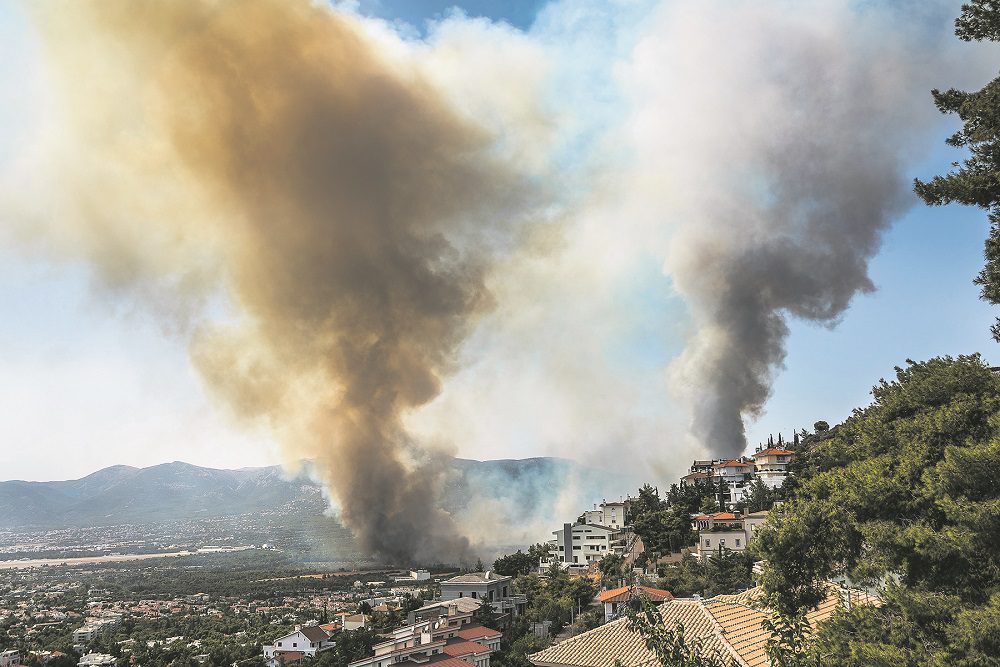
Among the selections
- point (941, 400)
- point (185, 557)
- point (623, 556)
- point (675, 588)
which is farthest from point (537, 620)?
point (185, 557)

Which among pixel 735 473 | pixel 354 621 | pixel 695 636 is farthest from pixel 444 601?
pixel 735 473

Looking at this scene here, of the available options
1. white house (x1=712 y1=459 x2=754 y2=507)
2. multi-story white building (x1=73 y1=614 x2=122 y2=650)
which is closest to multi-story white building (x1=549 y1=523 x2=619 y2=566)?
white house (x1=712 y1=459 x2=754 y2=507)

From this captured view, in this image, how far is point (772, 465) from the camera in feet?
174

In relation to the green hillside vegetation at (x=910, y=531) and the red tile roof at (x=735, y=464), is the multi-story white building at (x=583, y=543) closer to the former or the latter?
the red tile roof at (x=735, y=464)

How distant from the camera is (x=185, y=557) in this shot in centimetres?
11656

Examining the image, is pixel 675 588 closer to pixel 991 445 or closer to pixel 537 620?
pixel 537 620

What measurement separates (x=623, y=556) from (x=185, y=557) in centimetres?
9709

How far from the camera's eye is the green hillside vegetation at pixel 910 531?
6828 millimetres

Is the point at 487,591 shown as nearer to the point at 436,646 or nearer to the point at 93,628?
the point at 436,646

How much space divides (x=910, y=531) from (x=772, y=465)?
49.1 m

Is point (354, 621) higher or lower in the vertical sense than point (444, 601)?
lower

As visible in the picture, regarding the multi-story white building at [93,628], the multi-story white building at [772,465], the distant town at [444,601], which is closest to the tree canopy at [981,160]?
the distant town at [444,601]

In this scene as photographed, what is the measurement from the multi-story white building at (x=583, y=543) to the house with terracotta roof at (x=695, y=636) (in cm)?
3838

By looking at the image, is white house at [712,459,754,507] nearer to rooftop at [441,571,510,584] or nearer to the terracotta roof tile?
rooftop at [441,571,510,584]
